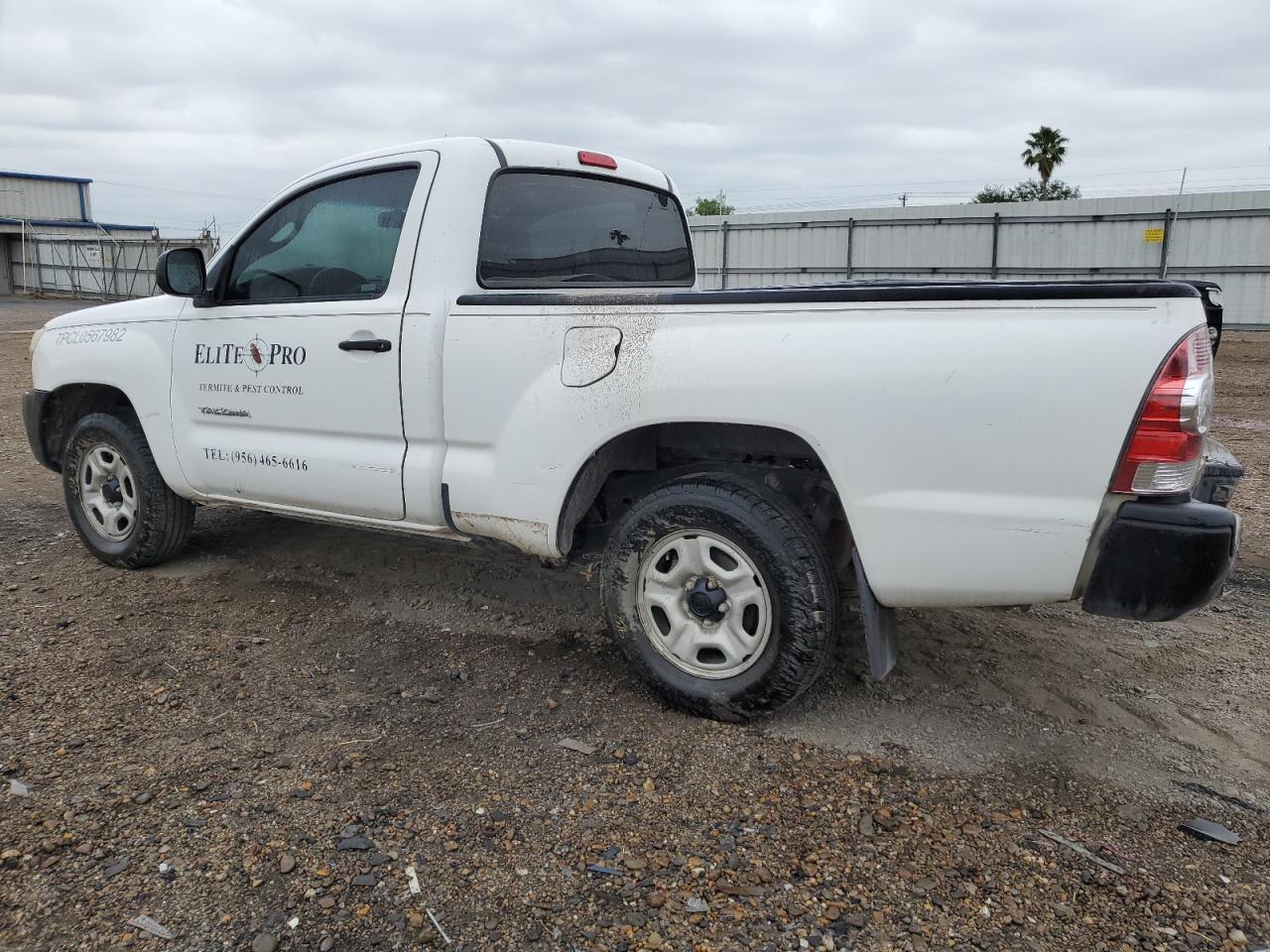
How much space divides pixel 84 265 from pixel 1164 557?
36102 mm

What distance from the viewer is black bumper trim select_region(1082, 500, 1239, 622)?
251 centimetres

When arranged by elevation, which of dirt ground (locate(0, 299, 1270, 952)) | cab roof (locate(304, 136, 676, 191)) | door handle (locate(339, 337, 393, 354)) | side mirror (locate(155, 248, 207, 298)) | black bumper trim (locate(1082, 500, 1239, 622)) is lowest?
dirt ground (locate(0, 299, 1270, 952))

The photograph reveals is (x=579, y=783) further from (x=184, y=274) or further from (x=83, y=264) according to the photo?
(x=83, y=264)

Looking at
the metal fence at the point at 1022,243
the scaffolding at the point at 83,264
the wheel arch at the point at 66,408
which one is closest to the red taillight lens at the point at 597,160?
the wheel arch at the point at 66,408

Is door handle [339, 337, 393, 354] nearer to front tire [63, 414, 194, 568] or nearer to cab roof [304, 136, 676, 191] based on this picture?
cab roof [304, 136, 676, 191]

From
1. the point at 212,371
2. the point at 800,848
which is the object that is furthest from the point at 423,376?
the point at 800,848

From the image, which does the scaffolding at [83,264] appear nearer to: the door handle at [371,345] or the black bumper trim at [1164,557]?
the door handle at [371,345]

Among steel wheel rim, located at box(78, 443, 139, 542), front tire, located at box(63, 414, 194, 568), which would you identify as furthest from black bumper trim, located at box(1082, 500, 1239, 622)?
steel wheel rim, located at box(78, 443, 139, 542)

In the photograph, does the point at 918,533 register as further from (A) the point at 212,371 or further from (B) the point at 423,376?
(A) the point at 212,371

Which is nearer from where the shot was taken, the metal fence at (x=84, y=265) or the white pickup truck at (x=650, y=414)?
the white pickup truck at (x=650, y=414)

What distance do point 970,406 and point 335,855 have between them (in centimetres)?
204

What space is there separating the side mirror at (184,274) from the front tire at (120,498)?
0.85 meters

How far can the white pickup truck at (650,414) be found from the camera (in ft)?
8.39

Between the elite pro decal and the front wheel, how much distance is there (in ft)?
5.14
